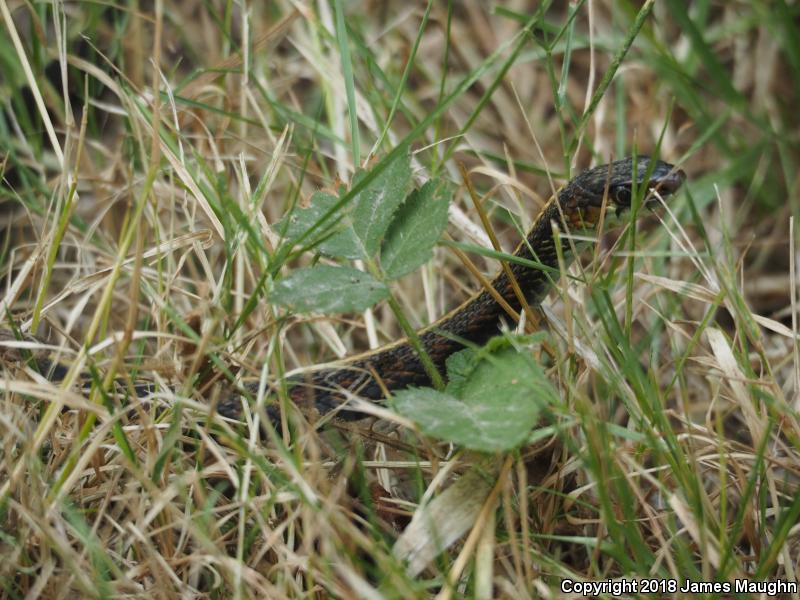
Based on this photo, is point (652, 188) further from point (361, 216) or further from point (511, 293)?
point (361, 216)

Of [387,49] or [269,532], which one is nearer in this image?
[269,532]

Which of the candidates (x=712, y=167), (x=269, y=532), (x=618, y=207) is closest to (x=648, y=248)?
(x=618, y=207)

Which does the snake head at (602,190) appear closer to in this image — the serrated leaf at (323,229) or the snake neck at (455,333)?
the snake neck at (455,333)

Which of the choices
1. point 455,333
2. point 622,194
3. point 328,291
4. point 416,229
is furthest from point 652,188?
point 328,291

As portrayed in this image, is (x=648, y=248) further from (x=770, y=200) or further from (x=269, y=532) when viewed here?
(x=269, y=532)

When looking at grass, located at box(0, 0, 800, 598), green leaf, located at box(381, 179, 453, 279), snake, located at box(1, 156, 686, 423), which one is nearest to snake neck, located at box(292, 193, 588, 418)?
snake, located at box(1, 156, 686, 423)

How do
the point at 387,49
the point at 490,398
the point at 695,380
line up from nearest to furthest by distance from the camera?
the point at 490,398, the point at 695,380, the point at 387,49
